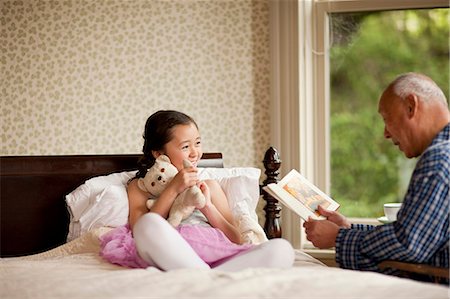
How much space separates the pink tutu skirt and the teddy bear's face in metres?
0.23

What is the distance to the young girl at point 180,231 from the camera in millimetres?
2471

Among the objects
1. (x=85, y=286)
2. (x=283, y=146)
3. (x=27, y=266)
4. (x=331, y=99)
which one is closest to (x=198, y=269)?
(x=85, y=286)

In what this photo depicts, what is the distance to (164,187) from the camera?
3074mm

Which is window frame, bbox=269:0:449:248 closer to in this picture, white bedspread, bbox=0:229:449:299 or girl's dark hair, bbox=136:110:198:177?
girl's dark hair, bbox=136:110:198:177

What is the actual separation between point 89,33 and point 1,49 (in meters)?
0.50

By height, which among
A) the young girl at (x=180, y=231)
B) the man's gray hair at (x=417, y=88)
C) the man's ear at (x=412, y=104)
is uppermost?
the man's gray hair at (x=417, y=88)

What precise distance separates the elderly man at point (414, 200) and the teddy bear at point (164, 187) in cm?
49

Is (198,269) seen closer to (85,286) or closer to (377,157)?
(85,286)

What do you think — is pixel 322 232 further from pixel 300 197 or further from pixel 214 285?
pixel 214 285

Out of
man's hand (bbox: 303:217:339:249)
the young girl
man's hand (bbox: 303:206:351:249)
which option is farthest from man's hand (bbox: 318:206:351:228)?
the young girl

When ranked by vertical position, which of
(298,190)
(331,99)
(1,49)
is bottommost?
(298,190)

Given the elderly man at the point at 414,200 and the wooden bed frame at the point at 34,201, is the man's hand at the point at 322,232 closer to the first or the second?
the elderly man at the point at 414,200

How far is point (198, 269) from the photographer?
238 cm

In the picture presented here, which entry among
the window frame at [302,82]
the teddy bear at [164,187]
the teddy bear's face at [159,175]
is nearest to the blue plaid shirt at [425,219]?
the teddy bear at [164,187]
